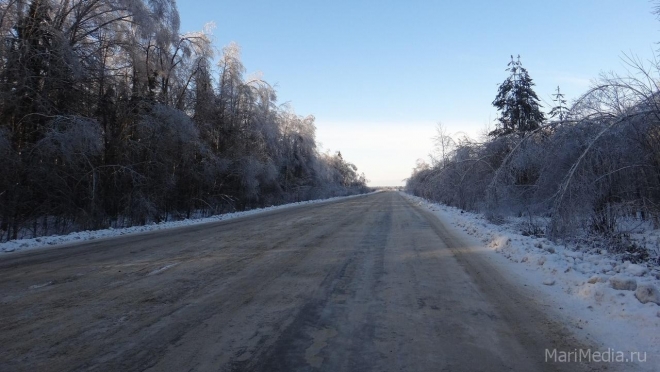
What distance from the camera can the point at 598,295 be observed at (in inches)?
215

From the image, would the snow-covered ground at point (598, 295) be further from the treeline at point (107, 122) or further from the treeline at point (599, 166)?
the treeline at point (107, 122)

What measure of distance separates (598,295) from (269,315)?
173 inches

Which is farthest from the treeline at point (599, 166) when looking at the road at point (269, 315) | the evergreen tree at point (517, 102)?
the evergreen tree at point (517, 102)

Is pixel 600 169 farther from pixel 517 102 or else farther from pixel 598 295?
pixel 517 102

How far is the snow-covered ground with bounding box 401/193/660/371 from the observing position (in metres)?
4.26

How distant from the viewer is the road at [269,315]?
380 centimetres

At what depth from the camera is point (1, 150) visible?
1367cm

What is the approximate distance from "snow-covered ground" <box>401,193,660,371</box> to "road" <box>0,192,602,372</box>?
0.40 m

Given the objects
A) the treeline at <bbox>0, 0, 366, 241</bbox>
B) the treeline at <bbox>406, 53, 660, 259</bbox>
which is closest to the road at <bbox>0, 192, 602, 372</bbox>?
the treeline at <bbox>406, 53, 660, 259</bbox>

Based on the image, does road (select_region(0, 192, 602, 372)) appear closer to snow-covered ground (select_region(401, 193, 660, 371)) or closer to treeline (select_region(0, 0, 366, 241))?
snow-covered ground (select_region(401, 193, 660, 371))

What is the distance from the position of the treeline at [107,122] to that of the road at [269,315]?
7331 millimetres

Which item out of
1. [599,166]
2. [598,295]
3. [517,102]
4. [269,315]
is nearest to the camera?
[269,315]

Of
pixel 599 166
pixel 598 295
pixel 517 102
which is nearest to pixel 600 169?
pixel 599 166

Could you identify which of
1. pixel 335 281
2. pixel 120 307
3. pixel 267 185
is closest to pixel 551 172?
pixel 335 281
